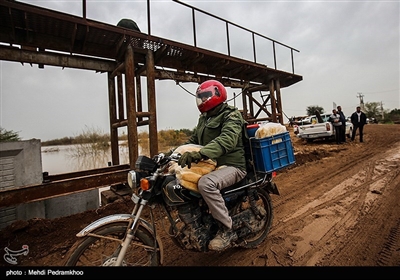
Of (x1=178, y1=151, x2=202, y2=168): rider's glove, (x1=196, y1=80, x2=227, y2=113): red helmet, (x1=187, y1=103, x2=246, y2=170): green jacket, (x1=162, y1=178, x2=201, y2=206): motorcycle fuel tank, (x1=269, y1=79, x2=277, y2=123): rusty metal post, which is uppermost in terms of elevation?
(x1=269, y1=79, x2=277, y2=123): rusty metal post

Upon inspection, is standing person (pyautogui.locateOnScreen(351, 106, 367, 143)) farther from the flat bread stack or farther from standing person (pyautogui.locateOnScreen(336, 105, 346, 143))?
the flat bread stack

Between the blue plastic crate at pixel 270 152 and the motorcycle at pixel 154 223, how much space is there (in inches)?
5.6

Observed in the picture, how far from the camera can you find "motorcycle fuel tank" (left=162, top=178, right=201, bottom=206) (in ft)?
6.17

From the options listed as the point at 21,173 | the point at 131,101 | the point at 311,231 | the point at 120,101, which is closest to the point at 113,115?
the point at 120,101

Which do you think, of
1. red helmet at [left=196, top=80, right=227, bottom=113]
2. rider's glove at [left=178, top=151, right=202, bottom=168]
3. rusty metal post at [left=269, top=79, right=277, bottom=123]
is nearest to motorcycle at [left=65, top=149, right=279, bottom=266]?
rider's glove at [left=178, top=151, right=202, bottom=168]

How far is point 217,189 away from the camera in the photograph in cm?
197

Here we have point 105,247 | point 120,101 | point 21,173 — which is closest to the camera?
point 105,247

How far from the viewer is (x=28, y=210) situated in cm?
392

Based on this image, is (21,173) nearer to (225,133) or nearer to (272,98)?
(225,133)

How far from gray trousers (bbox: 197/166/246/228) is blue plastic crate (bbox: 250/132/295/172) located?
0.44m

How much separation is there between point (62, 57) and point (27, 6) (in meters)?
1.12

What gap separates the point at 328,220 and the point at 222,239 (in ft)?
6.42

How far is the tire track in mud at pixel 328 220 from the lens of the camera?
2.36 metres
